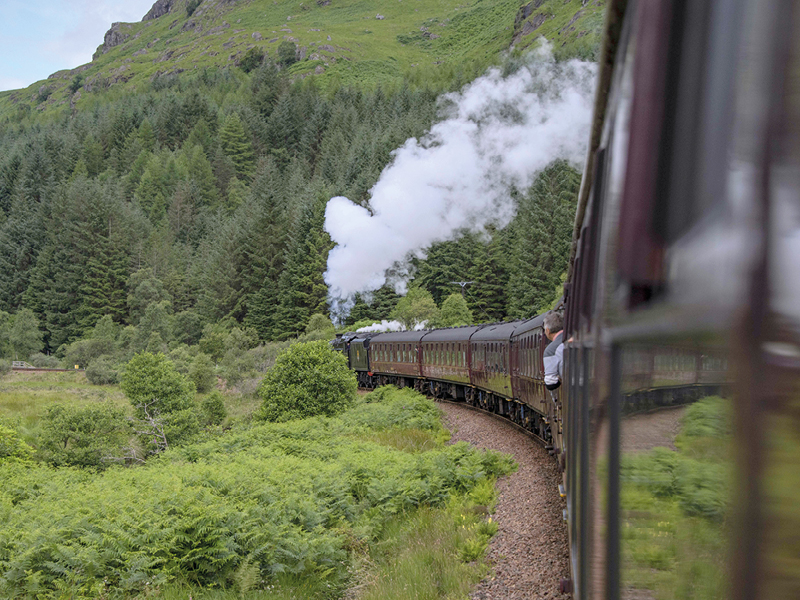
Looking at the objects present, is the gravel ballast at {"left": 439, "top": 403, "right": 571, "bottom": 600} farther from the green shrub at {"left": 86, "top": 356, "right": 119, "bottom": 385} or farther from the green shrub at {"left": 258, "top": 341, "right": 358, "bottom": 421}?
the green shrub at {"left": 86, "top": 356, "right": 119, "bottom": 385}

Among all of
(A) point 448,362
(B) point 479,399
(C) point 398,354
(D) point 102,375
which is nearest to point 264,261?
(D) point 102,375

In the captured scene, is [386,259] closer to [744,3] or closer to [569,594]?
[569,594]

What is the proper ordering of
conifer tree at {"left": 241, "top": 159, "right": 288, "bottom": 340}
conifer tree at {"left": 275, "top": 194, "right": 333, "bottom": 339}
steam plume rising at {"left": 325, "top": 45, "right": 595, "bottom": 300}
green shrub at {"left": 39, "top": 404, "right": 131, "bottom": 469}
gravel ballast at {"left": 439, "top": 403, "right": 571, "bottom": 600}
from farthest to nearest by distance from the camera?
1. conifer tree at {"left": 241, "top": 159, "right": 288, "bottom": 340}
2. conifer tree at {"left": 275, "top": 194, "right": 333, "bottom": 339}
3. steam plume rising at {"left": 325, "top": 45, "right": 595, "bottom": 300}
4. green shrub at {"left": 39, "top": 404, "right": 131, "bottom": 469}
5. gravel ballast at {"left": 439, "top": 403, "right": 571, "bottom": 600}

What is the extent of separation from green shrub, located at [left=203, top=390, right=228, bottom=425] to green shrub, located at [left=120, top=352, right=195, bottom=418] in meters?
5.67

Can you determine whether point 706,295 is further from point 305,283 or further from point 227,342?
point 305,283

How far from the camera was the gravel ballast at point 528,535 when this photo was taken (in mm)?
7469

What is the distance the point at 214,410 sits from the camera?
95.7ft

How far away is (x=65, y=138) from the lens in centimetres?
13862

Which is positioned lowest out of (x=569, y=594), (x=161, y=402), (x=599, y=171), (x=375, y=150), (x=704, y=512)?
(x=161, y=402)

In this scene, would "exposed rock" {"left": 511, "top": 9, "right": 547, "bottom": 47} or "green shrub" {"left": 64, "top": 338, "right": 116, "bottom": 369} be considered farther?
"exposed rock" {"left": 511, "top": 9, "right": 547, "bottom": 47}

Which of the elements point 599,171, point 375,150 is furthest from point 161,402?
point 375,150

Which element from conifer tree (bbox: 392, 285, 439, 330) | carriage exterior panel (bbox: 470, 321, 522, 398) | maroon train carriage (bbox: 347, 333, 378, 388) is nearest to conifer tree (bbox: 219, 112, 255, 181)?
conifer tree (bbox: 392, 285, 439, 330)

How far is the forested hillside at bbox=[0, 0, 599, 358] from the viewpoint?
69062 millimetres

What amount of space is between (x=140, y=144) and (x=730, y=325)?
15505 centimetres
